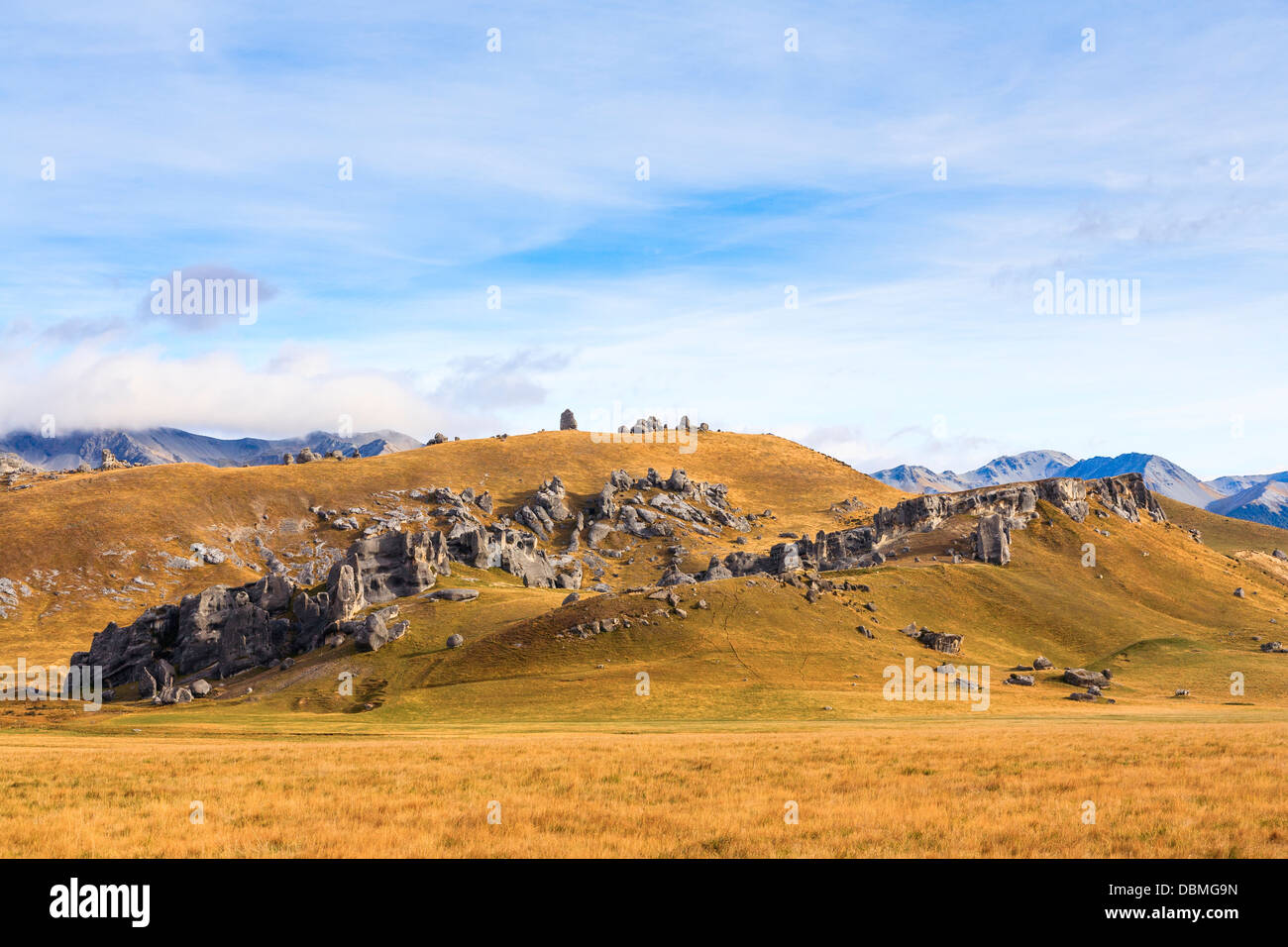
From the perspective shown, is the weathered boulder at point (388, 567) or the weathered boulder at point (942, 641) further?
the weathered boulder at point (388, 567)

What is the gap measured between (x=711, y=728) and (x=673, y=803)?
137ft

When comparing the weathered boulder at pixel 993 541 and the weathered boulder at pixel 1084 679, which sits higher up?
the weathered boulder at pixel 993 541

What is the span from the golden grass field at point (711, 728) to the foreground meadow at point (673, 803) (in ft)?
0.48

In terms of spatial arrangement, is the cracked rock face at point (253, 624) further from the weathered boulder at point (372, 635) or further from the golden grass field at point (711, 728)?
the golden grass field at point (711, 728)

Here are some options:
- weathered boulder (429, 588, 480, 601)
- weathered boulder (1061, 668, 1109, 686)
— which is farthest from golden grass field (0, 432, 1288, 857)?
weathered boulder (429, 588, 480, 601)

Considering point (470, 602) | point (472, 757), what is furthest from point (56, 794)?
point (470, 602)

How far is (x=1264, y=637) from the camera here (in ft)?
421

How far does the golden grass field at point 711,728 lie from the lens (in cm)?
1942

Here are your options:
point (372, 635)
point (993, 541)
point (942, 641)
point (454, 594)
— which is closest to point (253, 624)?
point (372, 635)

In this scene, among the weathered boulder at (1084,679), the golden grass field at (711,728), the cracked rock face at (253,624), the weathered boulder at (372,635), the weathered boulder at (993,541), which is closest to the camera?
the golden grass field at (711,728)

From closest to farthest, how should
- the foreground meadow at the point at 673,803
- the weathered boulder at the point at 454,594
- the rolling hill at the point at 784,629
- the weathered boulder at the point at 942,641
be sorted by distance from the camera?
the foreground meadow at the point at 673,803, the rolling hill at the point at 784,629, the weathered boulder at the point at 942,641, the weathered boulder at the point at 454,594

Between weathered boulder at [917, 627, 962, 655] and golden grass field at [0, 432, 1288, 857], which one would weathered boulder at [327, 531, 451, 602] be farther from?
weathered boulder at [917, 627, 962, 655]

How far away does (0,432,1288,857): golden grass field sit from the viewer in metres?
19.4

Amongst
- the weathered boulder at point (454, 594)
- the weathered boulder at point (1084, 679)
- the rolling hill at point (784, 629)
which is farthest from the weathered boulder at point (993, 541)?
the weathered boulder at point (454, 594)
